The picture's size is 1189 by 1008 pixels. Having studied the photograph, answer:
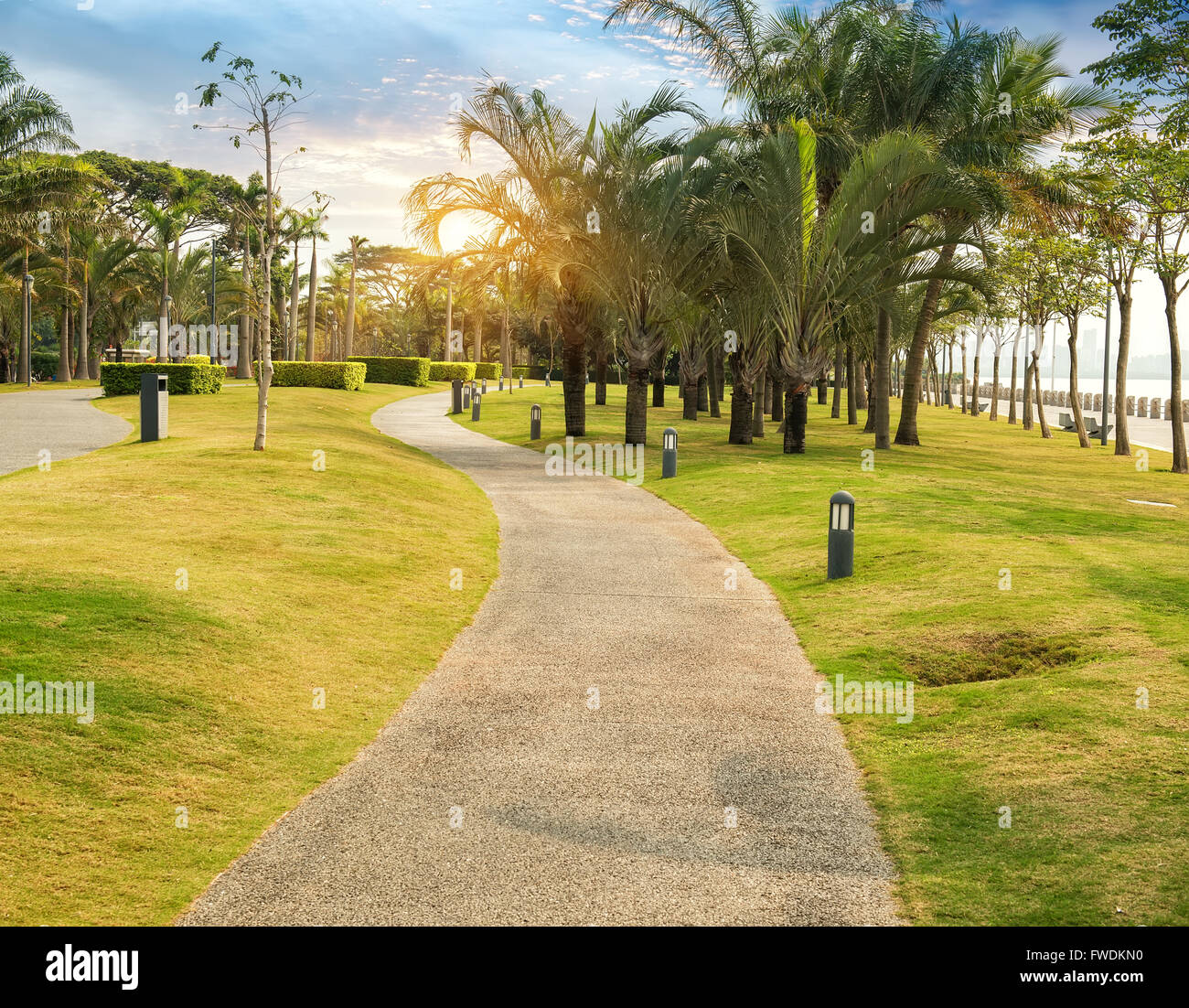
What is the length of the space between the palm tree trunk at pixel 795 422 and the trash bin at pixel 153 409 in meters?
15.2

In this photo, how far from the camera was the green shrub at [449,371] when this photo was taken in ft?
220

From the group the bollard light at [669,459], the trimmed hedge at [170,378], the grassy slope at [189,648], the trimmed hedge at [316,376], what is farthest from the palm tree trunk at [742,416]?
the trimmed hedge at [316,376]

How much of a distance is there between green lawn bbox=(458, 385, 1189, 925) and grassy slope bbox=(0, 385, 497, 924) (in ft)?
11.8

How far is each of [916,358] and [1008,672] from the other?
23.2 m

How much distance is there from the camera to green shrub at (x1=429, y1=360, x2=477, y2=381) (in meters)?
67.1

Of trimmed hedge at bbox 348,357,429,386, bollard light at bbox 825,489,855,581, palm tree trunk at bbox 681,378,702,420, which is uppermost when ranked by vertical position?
trimmed hedge at bbox 348,357,429,386

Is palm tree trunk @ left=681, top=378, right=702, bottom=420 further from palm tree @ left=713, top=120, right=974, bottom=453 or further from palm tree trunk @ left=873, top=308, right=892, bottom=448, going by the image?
palm tree @ left=713, top=120, right=974, bottom=453

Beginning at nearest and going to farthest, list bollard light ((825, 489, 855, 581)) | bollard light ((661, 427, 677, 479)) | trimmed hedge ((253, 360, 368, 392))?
bollard light ((825, 489, 855, 581)) → bollard light ((661, 427, 677, 479)) → trimmed hedge ((253, 360, 368, 392))

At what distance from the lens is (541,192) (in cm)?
2708

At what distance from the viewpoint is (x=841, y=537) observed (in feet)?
39.0

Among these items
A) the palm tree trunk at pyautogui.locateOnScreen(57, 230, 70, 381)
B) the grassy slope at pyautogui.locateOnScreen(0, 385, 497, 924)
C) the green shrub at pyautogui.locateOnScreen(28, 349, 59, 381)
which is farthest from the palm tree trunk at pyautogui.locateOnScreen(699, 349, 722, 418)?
the green shrub at pyautogui.locateOnScreen(28, 349, 59, 381)

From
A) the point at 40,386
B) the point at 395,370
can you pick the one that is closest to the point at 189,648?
the point at 40,386

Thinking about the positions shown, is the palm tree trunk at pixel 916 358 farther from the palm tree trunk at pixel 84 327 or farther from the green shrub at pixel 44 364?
the green shrub at pixel 44 364
